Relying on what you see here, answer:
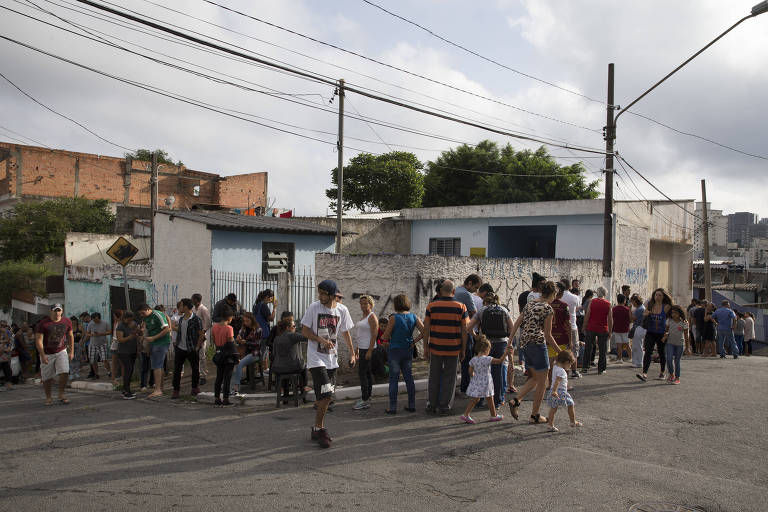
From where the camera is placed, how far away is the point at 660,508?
173 inches

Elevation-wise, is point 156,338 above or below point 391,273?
below

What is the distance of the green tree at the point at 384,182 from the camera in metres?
42.9

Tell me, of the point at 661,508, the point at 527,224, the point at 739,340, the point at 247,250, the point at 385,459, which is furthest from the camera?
the point at 527,224

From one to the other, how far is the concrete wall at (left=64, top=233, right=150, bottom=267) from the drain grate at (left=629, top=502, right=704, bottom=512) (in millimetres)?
21702

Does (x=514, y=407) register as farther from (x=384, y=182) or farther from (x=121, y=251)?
(x=384, y=182)

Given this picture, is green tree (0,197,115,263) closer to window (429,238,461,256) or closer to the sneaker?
window (429,238,461,256)

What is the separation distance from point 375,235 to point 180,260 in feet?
36.6

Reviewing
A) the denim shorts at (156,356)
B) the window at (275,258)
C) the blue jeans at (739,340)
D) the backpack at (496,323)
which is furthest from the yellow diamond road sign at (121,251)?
the blue jeans at (739,340)

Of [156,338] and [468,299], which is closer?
[468,299]

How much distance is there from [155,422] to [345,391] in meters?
2.69

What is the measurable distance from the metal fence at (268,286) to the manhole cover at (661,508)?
876 centimetres

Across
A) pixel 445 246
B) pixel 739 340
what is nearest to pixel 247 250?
pixel 445 246

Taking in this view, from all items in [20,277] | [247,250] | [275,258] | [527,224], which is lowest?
[20,277]

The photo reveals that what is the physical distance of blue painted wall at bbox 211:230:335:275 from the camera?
50.1ft
